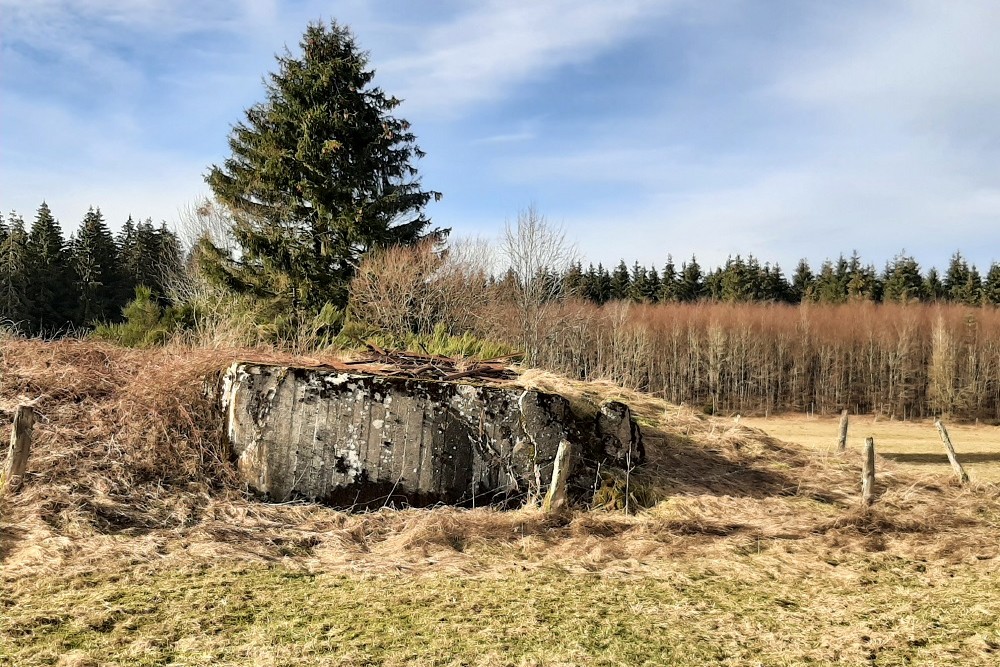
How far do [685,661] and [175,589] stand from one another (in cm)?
294

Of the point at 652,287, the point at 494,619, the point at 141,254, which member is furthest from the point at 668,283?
the point at 494,619

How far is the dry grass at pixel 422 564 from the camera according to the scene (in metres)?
3.40

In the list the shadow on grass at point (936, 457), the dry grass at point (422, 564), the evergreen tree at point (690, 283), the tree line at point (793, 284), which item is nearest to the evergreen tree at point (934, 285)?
the tree line at point (793, 284)

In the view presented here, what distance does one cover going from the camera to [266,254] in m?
22.9

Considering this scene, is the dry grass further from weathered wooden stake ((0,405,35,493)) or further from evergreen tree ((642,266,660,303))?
evergreen tree ((642,266,660,303))

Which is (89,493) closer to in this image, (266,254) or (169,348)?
(169,348)

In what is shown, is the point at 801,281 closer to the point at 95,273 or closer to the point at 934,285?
the point at 934,285

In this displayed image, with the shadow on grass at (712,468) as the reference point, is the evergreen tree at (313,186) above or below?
above

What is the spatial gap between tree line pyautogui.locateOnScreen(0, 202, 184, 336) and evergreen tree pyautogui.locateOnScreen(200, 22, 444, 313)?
1273cm

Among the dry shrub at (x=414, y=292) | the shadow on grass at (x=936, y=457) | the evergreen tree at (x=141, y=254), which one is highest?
the evergreen tree at (x=141, y=254)

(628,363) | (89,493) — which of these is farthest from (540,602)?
(628,363)

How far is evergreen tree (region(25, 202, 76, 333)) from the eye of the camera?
1510 inches

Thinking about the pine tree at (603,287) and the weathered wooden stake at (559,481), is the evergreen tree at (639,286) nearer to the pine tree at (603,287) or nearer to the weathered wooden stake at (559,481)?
the pine tree at (603,287)

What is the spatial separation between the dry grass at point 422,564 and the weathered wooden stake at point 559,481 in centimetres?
15
